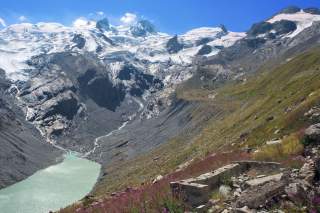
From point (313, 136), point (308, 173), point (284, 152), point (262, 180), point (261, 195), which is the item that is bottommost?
point (261, 195)

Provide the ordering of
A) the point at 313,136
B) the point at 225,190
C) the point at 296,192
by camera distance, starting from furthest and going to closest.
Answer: the point at 313,136
the point at 225,190
the point at 296,192

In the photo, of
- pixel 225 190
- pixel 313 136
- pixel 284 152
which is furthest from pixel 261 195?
pixel 284 152

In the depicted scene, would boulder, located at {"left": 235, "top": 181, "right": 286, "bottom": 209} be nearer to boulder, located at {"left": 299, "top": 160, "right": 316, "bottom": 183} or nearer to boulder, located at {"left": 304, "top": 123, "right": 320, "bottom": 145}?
boulder, located at {"left": 299, "top": 160, "right": 316, "bottom": 183}

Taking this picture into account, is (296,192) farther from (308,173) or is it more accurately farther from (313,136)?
(313,136)

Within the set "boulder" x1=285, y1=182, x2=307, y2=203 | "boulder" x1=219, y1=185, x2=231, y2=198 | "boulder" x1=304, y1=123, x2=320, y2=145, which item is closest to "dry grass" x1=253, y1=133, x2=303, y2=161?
"boulder" x1=304, y1=123, x2=320, y2=145

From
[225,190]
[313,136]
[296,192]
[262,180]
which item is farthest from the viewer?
[313,136]

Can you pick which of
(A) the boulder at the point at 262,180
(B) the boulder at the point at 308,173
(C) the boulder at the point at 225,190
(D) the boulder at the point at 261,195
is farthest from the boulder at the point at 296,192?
(C) the boulder at the point at 225,190

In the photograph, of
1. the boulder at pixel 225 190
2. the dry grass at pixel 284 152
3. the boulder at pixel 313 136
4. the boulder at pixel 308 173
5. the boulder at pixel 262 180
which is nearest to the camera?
the boulder at pixel 308 173

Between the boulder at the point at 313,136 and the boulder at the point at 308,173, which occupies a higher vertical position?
the boulder at the point at 313,136

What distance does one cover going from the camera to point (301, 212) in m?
15.7

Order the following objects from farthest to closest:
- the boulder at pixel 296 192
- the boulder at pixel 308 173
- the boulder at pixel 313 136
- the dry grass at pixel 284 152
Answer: the dry grass at pixel 284 152 → the boulder at pixel 313 136 → the boulder at pixel 308 173 → the boulder at pixel 296 192

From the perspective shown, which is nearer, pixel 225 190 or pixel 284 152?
pixel 225 190

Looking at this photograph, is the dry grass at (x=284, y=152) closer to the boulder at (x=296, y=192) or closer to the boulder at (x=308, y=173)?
the boulder at (x=308, y=173)

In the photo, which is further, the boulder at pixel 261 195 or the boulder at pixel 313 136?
the boulder at pixel 313 136
